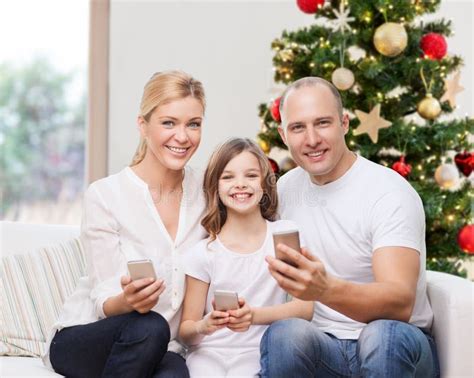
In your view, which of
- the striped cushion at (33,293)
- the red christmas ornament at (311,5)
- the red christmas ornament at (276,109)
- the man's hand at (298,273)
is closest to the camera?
the man's hand at (298,273)

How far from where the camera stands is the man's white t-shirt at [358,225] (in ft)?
6.56

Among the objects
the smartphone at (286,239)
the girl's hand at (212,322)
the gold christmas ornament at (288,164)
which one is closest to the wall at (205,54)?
the gold christmas ornament at (288,164)

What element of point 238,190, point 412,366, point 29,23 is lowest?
point 412,366

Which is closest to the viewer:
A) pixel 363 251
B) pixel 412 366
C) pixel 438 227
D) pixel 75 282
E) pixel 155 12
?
pixel 412 366

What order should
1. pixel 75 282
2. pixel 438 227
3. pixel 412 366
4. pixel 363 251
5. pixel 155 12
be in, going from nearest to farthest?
pixel 412 366 → pixel 363 251 → pixel 75 282 → pixel 438 227 → pixel 155 12

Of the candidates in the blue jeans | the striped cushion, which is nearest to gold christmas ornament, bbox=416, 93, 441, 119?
the blue jeans

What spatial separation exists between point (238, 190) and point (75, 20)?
304 centimetres

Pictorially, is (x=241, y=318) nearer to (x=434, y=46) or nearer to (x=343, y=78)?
(x=343, y=78)

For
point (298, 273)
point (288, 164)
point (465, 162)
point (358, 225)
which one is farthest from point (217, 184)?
point (465, 162)

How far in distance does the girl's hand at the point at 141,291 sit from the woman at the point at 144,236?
0.10 feet

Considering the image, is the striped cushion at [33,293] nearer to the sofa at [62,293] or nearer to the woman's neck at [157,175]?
the sofa at [62,293]

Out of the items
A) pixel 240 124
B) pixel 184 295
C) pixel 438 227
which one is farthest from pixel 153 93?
A: pixel 240 124

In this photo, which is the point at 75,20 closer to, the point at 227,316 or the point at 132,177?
the point at 132,177

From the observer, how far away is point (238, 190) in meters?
2.12
